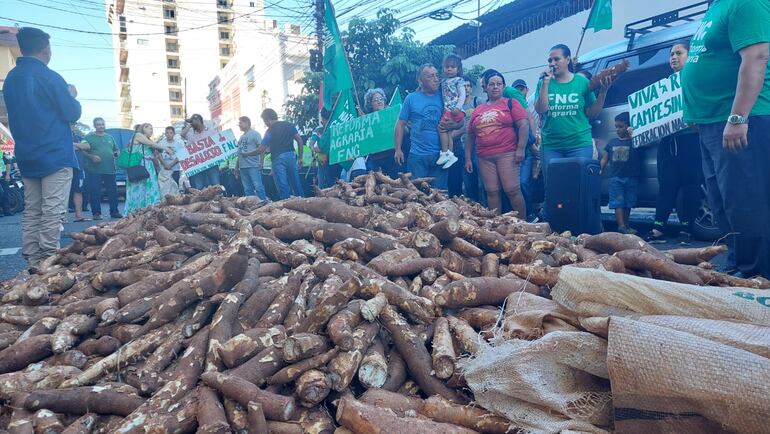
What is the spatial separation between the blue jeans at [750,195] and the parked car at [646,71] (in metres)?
2.48

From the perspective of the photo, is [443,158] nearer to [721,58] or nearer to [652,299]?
[721,58]

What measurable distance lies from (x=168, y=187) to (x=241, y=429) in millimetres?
8398

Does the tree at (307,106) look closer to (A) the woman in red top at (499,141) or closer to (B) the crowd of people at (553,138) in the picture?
(B) the crowd of people at (553,138)

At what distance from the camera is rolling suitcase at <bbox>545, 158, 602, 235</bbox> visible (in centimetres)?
494

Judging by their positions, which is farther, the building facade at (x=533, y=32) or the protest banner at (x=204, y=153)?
the building facade at (x=533, y=32)

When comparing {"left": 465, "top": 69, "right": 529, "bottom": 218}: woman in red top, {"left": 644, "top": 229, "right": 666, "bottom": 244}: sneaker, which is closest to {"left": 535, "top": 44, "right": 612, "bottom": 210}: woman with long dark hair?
{"left": 465, "top": 69, "right": 529, "bottom": 218}: woman in red top

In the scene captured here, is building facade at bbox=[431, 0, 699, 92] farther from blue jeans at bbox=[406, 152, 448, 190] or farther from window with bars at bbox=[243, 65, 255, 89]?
window with bars at bbox=[243, 65, 255, 89]

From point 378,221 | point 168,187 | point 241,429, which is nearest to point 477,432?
point 241,429

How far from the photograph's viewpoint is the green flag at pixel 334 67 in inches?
341

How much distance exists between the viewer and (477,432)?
1853 millimetres

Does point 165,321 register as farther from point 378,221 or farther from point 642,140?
point 642,140

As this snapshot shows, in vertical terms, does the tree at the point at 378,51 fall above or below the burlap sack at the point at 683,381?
above

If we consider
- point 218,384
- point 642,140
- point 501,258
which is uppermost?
point 642,140

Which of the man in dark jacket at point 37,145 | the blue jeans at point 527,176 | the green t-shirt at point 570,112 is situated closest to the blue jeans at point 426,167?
the blue jeans at point 527,176
